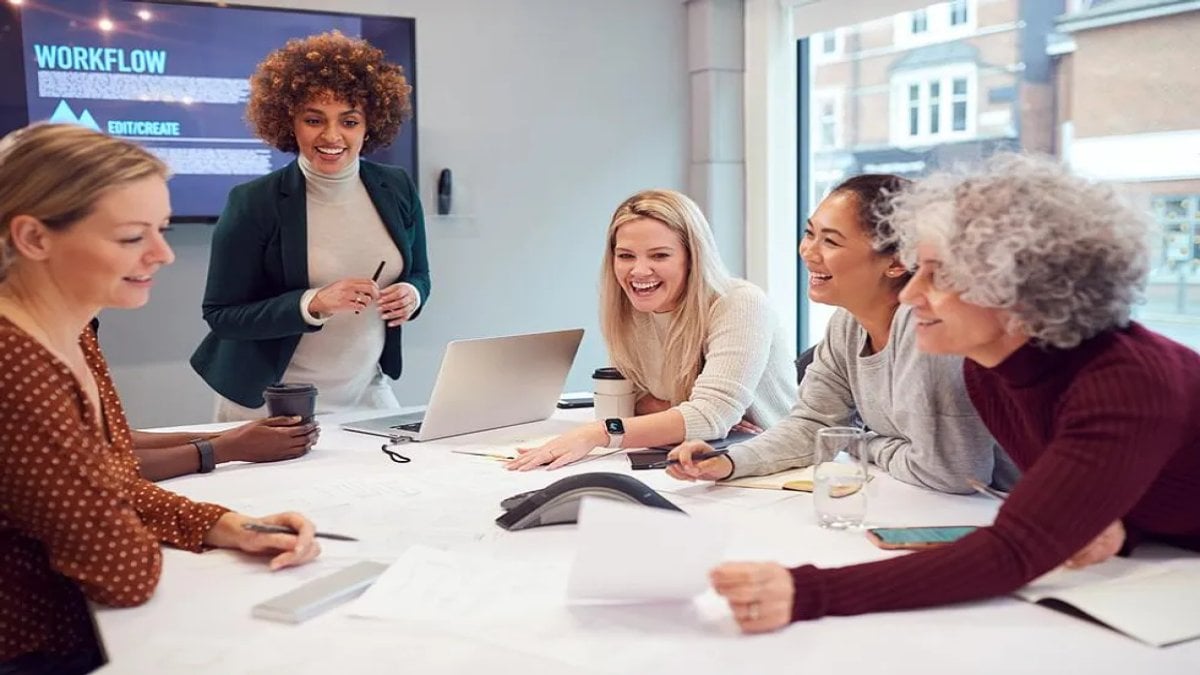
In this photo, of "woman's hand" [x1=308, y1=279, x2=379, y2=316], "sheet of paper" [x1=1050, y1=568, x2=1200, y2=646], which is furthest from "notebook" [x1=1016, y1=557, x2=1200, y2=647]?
"woman's hand" [x1=308, y1=279, x2=379, y2=316]

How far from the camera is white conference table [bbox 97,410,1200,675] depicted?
1105 mm

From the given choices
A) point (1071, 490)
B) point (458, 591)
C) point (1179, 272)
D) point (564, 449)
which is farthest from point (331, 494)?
point (1179, 272)

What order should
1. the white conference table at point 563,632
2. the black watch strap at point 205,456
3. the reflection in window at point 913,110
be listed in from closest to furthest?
the white conference table at point 563,632 → the black watch strap at point 205,456 → the reflection in window at point 913,110

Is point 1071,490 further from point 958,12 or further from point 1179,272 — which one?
point 958,12

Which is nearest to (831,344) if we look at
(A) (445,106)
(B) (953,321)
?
(B) (953,321)

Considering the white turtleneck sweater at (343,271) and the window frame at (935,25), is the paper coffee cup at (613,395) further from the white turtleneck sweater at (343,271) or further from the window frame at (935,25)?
the window frame at (935,25)

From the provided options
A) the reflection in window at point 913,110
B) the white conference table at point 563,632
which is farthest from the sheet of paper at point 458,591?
the reflection in window at point 913,110

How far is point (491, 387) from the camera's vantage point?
2.27 m

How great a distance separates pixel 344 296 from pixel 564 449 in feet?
2.33

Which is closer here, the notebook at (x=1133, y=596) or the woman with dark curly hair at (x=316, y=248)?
the notebook at (x=1133, y=596)

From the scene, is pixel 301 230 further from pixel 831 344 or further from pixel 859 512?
pixel 859 512

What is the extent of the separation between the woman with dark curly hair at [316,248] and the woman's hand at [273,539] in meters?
0.98

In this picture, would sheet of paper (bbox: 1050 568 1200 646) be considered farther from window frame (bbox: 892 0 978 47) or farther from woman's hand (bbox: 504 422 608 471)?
window frame (bbox: 892 0 978 47)

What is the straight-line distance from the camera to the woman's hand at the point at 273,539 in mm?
1432
